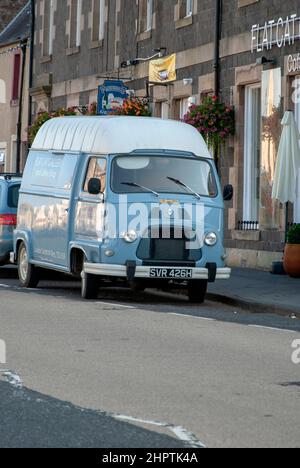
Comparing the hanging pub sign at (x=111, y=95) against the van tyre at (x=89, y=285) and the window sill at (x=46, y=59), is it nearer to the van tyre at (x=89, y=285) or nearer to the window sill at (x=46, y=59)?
the window sill at (x=46, y=59)

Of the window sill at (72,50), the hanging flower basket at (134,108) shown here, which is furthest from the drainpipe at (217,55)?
the window sill at (72,50)

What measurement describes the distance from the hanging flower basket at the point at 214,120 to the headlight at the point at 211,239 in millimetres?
10018

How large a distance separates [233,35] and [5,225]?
291 inches

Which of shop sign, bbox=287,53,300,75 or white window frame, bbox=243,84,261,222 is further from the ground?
shop sign, bbox=287,53,300,75

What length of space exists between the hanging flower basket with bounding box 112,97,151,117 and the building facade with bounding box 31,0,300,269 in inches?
12.3

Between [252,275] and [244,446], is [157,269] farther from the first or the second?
[244,446]

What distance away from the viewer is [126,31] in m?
38.3

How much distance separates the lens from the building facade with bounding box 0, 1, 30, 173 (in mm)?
48625

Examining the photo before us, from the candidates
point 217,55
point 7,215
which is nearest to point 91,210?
point 7,215

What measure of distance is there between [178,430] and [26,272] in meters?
15.0

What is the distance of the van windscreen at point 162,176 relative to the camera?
21.0m

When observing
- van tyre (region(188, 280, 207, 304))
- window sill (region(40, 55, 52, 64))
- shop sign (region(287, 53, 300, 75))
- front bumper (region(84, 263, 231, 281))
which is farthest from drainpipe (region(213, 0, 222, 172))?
window sill (region(40, 55, 52, 64))

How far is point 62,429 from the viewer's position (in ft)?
29.8

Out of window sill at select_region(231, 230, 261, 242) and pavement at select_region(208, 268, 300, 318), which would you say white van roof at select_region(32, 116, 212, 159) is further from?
window sill at select_region(231, 230, 261, 242)
